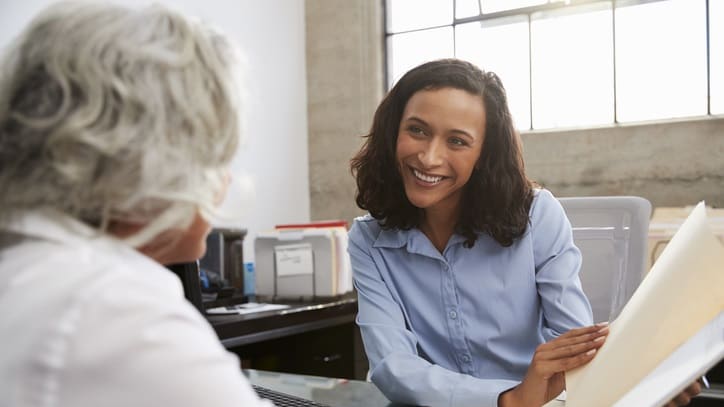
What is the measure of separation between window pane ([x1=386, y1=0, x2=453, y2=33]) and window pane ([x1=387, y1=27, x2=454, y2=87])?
1.9 inches

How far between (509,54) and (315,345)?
2.31 m

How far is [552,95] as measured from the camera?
442 cm

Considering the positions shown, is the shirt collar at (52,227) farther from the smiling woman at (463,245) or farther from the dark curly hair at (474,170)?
the dark curly hair at (474,170)

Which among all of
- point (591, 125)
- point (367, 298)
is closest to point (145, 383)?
point (367, 298)

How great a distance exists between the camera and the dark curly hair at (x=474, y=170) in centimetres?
159

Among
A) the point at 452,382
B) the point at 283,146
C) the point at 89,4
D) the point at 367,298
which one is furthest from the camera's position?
the point at 283,146

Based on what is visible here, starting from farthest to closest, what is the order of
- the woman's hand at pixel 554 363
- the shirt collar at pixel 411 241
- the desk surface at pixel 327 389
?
the shirt collar at pixel 411 241 < the desk surface at pixel 327 389 < the woman's hand at pixel 554 363

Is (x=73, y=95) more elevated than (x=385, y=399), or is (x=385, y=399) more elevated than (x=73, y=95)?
(x=73, y=95)

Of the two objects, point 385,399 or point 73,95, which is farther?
point 385,399

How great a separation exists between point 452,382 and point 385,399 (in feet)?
0.40

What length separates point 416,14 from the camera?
4.91 metres

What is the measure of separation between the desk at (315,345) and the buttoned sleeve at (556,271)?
159 centimetres

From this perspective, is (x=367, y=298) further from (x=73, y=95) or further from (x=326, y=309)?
(x=326, y=309)

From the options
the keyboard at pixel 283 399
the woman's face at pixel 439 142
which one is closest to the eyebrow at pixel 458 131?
the woman's face at pixel 439 142
